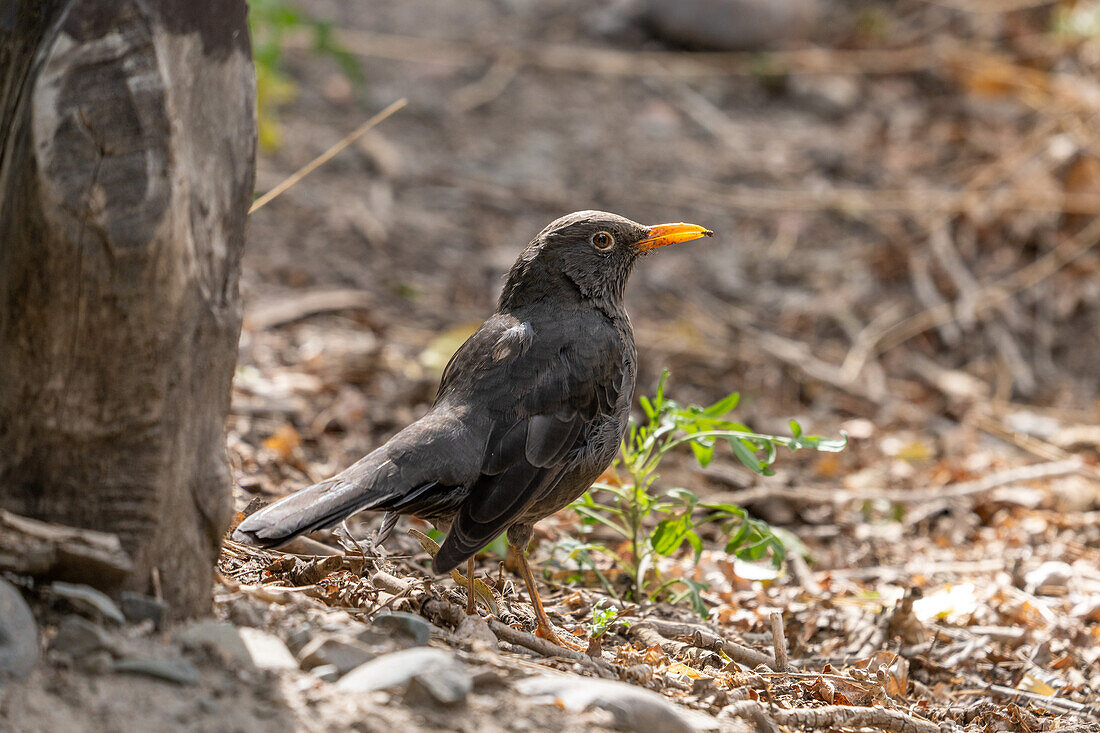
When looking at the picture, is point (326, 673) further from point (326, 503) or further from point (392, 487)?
point (392, 487)

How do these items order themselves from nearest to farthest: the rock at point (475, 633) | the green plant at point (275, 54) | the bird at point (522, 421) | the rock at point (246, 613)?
1. the rock at point (246, 613)
2. the rock at point (475, 633)
3. the bird at point (522, 421)
4. the green plant at point (275, 54)

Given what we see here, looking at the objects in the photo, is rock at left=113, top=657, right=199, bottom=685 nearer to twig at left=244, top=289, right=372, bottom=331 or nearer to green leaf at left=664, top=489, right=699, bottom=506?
green leaf at left=664, top=489, right=699, bottom=506

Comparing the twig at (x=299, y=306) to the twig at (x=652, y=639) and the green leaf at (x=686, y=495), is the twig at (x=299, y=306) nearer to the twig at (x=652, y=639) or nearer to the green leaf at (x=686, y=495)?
the green leaf at (x=686, y=495)

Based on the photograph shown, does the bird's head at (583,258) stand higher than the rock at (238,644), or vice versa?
the bird's head at (583,258)

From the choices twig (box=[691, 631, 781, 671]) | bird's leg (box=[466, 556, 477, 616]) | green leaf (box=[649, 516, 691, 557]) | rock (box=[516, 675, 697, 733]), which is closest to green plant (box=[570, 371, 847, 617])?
green leaf (box=[649, 516, 691, 557])

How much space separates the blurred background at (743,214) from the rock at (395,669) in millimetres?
1931

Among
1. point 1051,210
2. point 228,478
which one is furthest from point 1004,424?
point 228,478

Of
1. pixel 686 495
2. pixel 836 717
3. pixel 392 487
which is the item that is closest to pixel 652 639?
pixel 686 495

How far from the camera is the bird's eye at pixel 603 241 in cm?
454

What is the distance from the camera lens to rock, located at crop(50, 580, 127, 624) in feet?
8.50

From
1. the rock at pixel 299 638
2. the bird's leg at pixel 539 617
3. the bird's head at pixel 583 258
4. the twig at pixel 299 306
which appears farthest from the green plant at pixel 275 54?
the rock at pixel 299 638

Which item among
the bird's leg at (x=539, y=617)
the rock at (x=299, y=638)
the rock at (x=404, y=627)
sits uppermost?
the rock at (x=299, y=638)

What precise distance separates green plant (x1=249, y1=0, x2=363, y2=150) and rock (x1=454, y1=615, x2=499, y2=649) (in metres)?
3.35

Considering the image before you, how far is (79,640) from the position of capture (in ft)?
8.27
